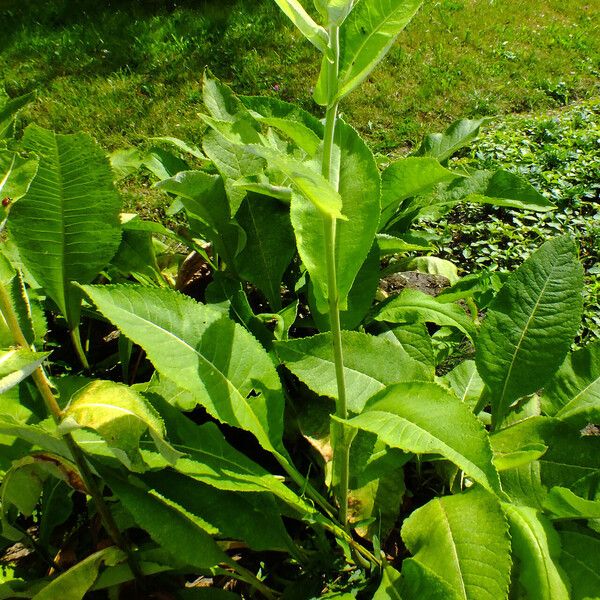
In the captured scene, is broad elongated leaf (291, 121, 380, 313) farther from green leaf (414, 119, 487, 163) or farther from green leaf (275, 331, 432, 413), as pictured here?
green leaf (414, 119, 487, 163)

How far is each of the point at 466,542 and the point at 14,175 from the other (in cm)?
115

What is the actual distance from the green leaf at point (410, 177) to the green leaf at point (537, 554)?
86 cm

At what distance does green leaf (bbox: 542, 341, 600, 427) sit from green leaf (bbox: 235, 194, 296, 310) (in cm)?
86

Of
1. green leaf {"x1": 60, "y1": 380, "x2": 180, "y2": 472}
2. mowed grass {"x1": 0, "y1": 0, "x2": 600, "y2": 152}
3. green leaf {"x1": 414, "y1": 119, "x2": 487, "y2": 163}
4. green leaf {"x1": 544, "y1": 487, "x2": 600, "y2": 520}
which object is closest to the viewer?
green leaf {"x1": 60, "y1": 380, "x2": 180, "y2": 472}

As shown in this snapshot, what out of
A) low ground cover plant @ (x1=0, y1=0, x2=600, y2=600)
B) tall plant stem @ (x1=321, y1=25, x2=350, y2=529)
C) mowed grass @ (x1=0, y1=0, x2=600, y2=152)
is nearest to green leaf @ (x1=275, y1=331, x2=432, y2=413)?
low ground cover plant @ (x1=0, y1=0, x2=600, y2=600)

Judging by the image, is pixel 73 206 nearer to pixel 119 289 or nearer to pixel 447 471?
pixel 119 289

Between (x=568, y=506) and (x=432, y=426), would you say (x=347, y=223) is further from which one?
(x=568, y=506)

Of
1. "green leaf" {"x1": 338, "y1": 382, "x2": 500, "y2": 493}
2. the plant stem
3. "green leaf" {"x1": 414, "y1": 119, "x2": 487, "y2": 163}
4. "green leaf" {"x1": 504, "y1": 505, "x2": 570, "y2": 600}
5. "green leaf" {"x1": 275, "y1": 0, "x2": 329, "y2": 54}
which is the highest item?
"green leaf" {"x1": 275, "y1": 0, "x2": 329, "y2": 54}

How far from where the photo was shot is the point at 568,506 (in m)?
1.39

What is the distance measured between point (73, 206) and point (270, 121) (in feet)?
2.83

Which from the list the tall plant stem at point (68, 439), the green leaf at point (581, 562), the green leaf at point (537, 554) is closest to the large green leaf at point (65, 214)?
the tall plant stem at point (68, 439)

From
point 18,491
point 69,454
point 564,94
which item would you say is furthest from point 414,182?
point 564,94

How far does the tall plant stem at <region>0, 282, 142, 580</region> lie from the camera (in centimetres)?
115

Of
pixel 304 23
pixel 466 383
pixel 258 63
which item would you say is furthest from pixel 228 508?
pixel 258 63
